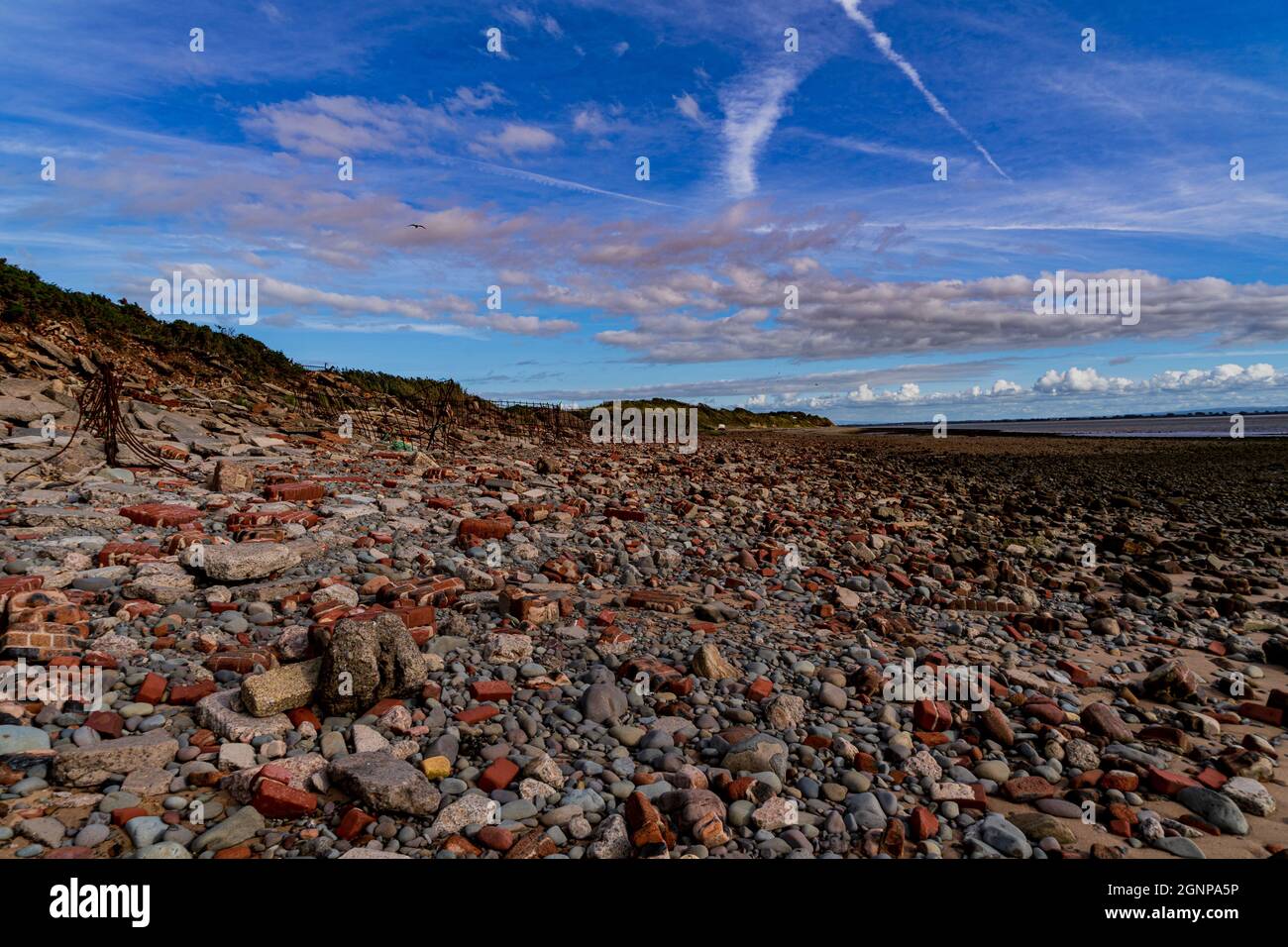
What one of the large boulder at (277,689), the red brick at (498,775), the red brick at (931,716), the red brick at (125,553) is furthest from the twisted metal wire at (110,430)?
the red brick at (931,716)

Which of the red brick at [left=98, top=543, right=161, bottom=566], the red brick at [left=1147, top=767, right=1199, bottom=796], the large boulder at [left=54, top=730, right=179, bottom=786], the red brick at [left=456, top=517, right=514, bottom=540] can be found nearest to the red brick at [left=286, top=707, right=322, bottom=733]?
the large boulder at [left=54, top=730, right=179, bottom=786]

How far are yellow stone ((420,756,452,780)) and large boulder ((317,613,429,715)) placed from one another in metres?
0.81

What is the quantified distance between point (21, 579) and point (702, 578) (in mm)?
6634

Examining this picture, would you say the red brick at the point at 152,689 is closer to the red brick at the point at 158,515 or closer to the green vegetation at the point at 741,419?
the red brick at the point at 158,515

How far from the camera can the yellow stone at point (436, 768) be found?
3.97 m

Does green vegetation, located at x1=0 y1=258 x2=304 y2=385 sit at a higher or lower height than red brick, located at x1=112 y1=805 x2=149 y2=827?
higher

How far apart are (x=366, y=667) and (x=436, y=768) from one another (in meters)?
0.95

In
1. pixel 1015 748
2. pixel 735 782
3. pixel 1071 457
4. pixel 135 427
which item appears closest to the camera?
pixel 735 782

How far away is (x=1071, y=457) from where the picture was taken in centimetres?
3500

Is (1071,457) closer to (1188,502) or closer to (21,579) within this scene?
(1188,502)

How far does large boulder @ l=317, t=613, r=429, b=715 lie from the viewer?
14.8 feet

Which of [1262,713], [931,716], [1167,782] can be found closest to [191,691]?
[931,716]

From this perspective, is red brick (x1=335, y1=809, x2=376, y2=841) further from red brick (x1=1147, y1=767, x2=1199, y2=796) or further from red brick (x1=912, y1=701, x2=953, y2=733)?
red brick (x1=1147, y1=767, x2=1199, y2=796)
